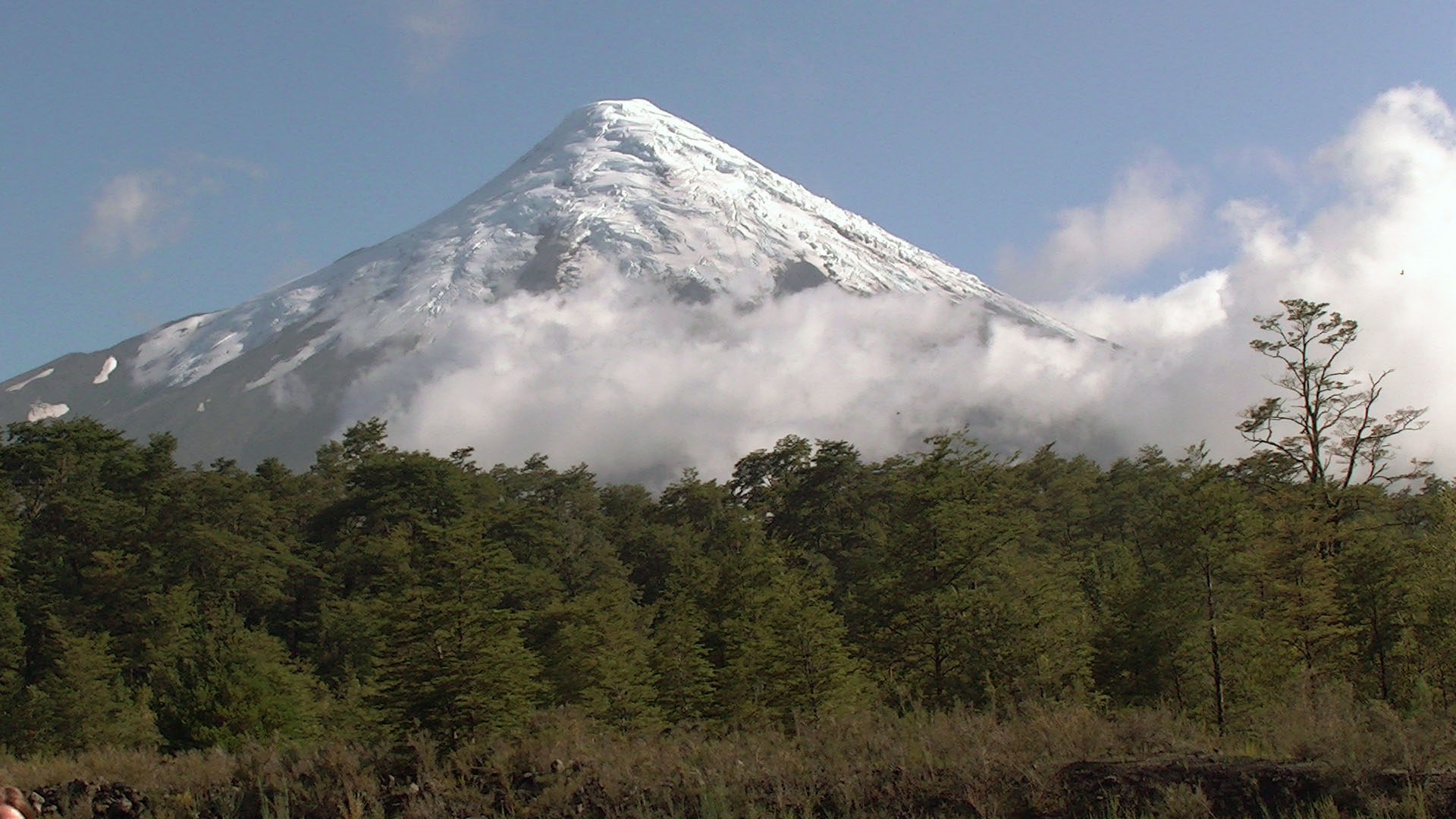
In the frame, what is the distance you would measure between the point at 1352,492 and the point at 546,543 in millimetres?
32082

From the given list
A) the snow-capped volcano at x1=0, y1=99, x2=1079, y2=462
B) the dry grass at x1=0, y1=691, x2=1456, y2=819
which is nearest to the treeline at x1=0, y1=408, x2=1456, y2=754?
the dry grass at x1=0, y1=691, x2=1456, y2=819

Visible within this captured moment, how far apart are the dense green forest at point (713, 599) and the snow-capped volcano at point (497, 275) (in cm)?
9073

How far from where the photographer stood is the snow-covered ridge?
157875 mm

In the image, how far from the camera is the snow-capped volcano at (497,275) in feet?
465

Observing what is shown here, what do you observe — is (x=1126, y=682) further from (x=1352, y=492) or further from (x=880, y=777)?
(x=880, y=777)

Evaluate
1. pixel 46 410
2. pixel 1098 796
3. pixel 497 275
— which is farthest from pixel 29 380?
pixel 1098 796

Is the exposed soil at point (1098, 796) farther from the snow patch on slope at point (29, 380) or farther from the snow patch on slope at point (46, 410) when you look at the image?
the snow patch on slope at point (29, 380)

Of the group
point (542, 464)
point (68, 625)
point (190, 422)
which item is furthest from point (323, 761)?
point (190, 422)

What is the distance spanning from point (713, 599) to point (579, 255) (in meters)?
140

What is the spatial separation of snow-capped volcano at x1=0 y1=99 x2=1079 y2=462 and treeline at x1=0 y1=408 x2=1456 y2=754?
91.0m

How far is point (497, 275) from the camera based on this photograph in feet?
523

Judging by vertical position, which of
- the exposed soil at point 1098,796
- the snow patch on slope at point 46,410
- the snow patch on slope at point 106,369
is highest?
the snow patch on slope at point 106,369

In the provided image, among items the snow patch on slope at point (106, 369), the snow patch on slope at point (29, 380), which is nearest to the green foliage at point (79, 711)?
the snow patch on slope at point (106, 369)

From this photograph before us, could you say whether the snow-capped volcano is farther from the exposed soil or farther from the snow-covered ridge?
the exposed soil
